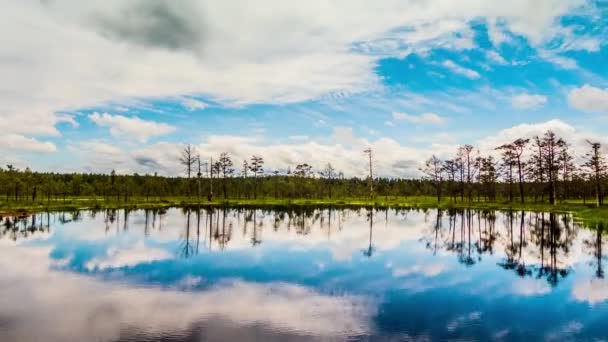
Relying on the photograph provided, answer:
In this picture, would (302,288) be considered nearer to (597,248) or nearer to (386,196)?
(597,248)

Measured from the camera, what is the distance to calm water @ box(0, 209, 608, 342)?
13.4 metres

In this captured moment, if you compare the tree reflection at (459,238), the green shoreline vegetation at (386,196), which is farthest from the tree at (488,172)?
the tree reflection at (459,238)

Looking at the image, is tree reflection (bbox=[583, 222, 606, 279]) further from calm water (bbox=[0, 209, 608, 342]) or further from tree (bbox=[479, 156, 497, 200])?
tree (bbox=[479, 156, 497, 200])

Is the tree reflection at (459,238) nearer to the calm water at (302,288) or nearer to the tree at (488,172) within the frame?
the calm water at (302,288)

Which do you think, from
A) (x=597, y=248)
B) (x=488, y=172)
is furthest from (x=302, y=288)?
(x=488, y=172)

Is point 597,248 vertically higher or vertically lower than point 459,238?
higher

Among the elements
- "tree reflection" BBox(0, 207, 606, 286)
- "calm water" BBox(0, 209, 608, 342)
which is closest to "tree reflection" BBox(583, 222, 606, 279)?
"tree reflection" BBox(0, 207, 606, 286)

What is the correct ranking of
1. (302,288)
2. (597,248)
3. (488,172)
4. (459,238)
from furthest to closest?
1. (488,172)
2. (459,238)
3. (597,248)
4. (302,288)

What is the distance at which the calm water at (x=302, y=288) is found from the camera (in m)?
13.4

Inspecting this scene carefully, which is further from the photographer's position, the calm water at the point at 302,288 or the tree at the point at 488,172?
the tree at the point at 488,172

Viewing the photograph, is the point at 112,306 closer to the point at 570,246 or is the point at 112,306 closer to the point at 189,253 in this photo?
the point at 189,253

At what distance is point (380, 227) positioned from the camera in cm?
4575

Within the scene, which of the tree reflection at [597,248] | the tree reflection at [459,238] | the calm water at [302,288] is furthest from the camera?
the tree reflection at [459,238]

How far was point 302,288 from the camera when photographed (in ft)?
62.6
